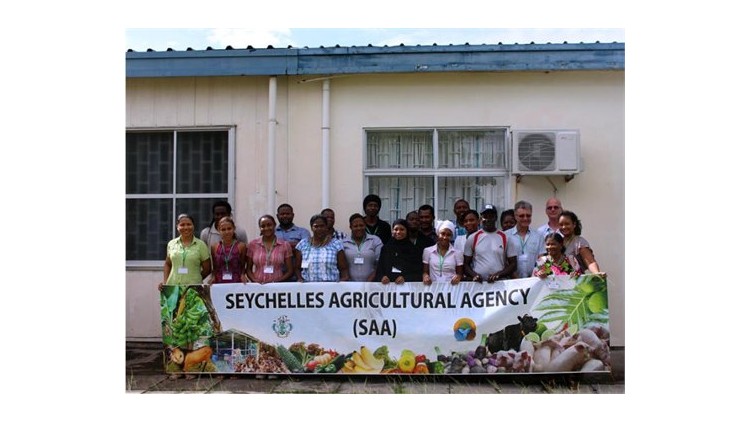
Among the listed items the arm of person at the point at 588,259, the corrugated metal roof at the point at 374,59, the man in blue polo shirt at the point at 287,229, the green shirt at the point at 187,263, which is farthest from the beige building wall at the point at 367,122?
the arm of person at the point at 588,259

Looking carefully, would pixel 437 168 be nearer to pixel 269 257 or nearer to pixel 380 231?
pixel 380 231

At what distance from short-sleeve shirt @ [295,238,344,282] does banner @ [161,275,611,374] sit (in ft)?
0.41

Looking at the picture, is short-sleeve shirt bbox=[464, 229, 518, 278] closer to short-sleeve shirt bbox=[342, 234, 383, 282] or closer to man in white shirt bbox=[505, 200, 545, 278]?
man in white shirt bbox=[505, 200, 545, 278]

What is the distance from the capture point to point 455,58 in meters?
7.67

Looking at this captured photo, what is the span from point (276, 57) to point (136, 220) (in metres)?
2.46

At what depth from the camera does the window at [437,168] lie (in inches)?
314

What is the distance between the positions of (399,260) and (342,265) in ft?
1.73

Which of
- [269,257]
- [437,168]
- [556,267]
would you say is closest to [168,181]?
[269,257]

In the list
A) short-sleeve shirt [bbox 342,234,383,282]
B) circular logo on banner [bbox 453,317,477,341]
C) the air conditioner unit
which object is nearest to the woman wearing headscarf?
circular logo on banner [bbox 453,317,477,341]

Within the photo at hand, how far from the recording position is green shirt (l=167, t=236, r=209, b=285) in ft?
21.7

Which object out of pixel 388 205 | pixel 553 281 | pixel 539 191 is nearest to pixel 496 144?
pixel 539 191

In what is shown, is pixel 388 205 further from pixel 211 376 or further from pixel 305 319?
pixel 211 376

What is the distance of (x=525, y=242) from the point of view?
6.59m

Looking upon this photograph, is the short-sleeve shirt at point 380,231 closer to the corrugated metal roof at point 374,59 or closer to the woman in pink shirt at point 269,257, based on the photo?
the woman in pink shirt at point 269,257
